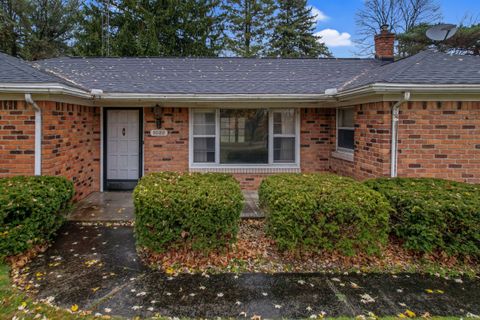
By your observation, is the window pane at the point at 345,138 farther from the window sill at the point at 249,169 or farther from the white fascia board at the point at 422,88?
the white fascia board at the point at 422,88

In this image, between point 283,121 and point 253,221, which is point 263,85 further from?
point 253,221

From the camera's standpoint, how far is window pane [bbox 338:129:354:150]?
25.4ft

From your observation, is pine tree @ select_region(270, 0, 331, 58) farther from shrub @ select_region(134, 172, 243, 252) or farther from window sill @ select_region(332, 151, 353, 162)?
shrub @ select_region(134, 172, 243, 252)

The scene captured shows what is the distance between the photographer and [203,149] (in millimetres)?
8578

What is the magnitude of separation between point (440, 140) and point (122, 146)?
24.7 ft

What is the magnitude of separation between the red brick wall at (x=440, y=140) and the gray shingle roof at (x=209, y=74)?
8.08 ft

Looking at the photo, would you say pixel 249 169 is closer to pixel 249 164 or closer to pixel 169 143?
pixel 249 164

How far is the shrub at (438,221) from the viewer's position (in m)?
4.21

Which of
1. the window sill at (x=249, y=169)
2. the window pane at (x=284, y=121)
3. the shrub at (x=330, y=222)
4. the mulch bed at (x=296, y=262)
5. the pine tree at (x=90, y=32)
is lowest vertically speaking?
the mulch bed at (x=296, y=262)

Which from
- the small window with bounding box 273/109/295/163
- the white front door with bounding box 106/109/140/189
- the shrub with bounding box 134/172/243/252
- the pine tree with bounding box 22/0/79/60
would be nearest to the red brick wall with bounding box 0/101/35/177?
the white front door with bounding box 106/109/140/189

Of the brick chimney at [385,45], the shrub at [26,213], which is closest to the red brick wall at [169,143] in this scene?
the shrub at [26,213]

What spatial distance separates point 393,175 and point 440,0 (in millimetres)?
22957

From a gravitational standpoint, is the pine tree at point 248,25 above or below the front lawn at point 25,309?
above

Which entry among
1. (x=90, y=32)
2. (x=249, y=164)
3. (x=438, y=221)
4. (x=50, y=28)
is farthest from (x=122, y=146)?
(x=50, y=28)
